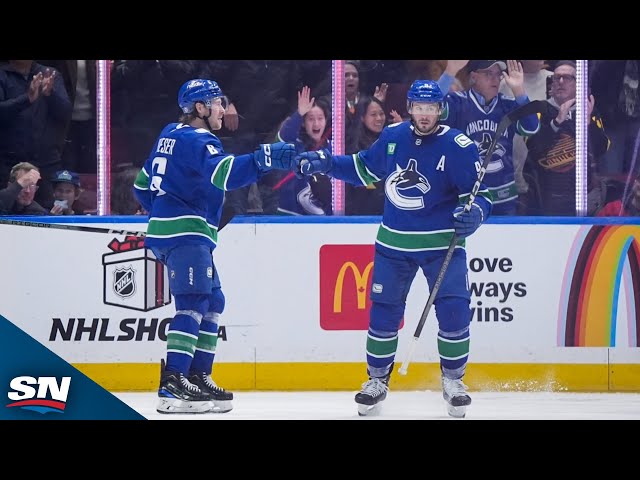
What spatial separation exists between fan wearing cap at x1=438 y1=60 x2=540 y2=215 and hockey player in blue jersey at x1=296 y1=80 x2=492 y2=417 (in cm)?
102

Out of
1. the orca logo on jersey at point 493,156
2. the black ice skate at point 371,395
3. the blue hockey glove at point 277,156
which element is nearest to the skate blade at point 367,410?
the black ice skate at point 371,395

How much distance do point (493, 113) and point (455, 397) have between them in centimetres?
181

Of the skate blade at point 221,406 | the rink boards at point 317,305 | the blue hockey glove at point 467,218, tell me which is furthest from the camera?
the rink boards at point 317,305

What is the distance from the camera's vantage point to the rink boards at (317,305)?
25.2 ft

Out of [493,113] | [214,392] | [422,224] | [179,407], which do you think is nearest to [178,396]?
[179,407]

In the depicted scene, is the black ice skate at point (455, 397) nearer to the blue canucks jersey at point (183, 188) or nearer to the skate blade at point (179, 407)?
the skate blade at point (179, 407)

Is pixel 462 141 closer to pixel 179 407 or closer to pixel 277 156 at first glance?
pixel 277 156

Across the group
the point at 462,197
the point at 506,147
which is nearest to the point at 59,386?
the point at 462,197

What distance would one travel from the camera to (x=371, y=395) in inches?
266

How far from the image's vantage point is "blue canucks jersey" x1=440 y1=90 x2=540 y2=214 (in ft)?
25.5

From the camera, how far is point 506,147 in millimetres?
7816

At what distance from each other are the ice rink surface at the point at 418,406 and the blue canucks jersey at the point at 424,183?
2.65ft

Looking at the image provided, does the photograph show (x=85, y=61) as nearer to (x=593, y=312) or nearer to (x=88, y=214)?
(x=88, y=214)

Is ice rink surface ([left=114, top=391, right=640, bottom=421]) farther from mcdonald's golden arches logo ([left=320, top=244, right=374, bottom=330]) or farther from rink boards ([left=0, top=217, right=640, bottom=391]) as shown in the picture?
mcdonald's golden arches logo ([left=320, top=244, right=374, bottom=330])
